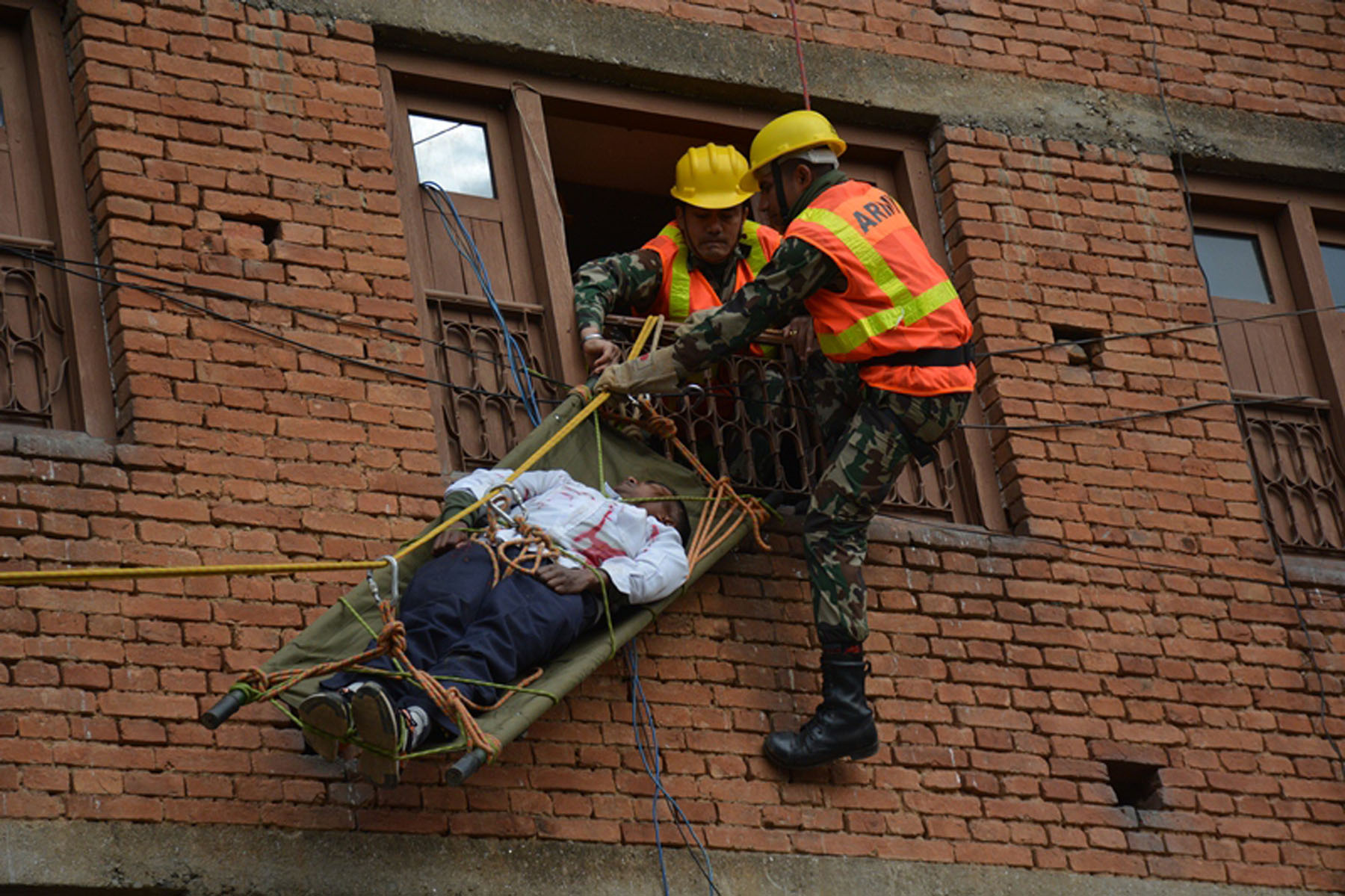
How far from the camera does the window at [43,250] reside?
29.0 feet

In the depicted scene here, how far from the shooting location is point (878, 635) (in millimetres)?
9828

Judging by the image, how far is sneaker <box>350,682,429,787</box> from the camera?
7699mm

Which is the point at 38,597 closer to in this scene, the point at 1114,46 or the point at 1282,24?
the point at 1114,46

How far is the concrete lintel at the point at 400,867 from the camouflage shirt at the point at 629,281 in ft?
7.53

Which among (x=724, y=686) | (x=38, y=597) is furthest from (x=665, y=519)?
(x=38, y=597)

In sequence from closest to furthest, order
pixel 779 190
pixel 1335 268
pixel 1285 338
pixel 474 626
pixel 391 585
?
pixel 474 626 < pixel 391 585 < pixel 779 190 < pixel 1285 338 < pixel 1335 268

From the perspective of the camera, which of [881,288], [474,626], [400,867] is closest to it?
[400,867]

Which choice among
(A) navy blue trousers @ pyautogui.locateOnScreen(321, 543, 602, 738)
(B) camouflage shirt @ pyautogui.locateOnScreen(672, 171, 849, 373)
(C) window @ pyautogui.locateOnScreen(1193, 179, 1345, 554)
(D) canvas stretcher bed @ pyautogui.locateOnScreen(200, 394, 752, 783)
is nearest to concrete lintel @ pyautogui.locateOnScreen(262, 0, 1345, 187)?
(C) window @ pyautogui.locateOnScreen(1193, 179, 1345, 554)

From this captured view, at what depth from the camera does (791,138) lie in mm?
9703

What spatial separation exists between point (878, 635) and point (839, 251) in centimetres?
167

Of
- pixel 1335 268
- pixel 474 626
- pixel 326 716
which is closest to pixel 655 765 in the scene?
pixel 474 626

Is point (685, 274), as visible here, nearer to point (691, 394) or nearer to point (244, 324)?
point (691, 394)

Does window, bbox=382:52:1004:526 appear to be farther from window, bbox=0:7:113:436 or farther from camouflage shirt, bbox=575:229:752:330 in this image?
window, bbox=0:7:113:436

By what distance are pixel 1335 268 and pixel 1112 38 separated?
1656 mm
